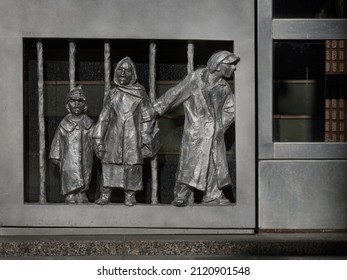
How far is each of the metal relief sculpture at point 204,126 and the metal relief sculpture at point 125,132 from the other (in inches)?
7.9

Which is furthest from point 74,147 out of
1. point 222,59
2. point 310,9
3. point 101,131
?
point 310,9

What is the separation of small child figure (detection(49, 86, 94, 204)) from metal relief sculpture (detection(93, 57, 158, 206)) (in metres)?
0.13

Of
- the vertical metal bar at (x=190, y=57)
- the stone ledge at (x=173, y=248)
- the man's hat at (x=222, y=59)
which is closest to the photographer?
the stone ledge at (x=173, y=248)

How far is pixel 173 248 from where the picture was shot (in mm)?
10281

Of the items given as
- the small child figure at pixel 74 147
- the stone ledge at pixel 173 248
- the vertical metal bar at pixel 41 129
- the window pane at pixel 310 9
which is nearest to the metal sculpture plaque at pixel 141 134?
the small child figure at pixel 74 147

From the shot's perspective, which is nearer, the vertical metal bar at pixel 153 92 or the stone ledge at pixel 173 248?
the stone ledge at pixel 173 248

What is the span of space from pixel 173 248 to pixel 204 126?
112cm

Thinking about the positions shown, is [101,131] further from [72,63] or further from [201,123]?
[201,123]

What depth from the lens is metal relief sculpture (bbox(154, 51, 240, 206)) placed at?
10.4 metres

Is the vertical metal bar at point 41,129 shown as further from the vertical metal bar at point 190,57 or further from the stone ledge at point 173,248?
the vertical metal bar at point 190,57

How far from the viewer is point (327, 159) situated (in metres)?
10.5

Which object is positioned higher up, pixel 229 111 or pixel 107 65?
pixel 107 65

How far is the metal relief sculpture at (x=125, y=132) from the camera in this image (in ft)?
34.2

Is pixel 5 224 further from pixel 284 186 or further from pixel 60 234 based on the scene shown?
pixel 284 186
